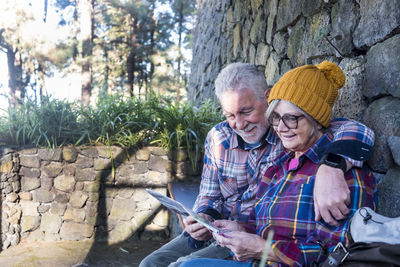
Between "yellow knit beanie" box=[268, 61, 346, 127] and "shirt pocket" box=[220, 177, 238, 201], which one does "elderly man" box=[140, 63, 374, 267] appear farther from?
"yellow knit beanie" box=[268, 61, 346, 127]

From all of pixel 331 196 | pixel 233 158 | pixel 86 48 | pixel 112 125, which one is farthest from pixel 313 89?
pixel 86 48

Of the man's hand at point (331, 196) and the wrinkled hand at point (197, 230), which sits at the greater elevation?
the man's hand at point (331, 196)

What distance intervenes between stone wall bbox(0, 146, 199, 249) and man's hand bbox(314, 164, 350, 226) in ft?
9.26

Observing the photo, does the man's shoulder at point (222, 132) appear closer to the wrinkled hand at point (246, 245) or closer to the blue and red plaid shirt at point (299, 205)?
the blue and red plaid shirt at point (299, 205)

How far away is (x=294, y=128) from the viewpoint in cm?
138

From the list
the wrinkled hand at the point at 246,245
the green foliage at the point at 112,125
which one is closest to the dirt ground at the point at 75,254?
the green foliage at the point at 112,125

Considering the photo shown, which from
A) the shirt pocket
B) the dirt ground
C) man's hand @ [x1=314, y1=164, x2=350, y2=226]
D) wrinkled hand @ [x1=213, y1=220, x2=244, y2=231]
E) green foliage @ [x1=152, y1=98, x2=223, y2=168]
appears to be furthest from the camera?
green foliage @ [x1=152, y1=98, x2=223, y2=168]

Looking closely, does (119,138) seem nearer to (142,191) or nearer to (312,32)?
(142,191)

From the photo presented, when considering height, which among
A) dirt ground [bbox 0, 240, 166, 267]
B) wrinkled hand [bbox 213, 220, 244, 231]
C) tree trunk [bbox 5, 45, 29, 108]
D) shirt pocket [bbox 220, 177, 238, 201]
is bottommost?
dirt ground [bbox 0, 240, 166, 267]

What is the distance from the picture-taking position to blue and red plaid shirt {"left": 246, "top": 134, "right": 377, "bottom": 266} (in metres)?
1.19

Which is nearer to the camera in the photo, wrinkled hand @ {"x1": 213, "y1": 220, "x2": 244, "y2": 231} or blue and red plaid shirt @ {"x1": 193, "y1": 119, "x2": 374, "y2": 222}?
wrinkled hand @ {"x1": 213, "y1": 220, "x2": 244, "y2": 231}

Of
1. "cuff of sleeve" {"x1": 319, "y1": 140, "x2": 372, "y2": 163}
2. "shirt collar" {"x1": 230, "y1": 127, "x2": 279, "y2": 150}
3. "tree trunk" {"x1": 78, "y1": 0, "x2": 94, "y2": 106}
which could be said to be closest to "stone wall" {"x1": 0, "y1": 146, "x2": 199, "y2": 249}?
"shirt collar" {"x1": 230, "y1": 127, "x2": 279, "y2": 150}

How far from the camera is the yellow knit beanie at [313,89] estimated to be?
1330mm

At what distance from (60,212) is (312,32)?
322 centimetres
